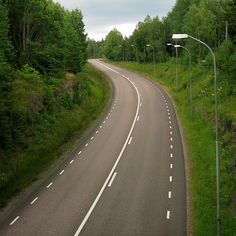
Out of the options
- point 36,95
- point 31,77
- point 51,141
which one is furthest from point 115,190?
point 31,77

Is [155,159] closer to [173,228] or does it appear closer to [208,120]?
[208,120]

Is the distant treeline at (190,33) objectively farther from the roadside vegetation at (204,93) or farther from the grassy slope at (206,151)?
Result: the grassy slope at (206,151)

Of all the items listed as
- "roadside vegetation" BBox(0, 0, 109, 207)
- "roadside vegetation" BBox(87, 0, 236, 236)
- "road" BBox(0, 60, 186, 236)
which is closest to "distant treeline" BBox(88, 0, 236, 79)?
"roadside vegetation" BBox(87, 0, 236, 236)

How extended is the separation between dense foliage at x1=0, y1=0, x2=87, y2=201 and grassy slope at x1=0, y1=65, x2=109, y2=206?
295mm

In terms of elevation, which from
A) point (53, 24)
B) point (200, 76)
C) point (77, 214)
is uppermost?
point (53, 24)

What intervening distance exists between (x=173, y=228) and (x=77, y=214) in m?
5.80

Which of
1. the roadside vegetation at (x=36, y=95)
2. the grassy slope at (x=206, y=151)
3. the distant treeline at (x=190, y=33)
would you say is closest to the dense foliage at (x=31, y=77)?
the roadside vegetation at (x=36, y=95)

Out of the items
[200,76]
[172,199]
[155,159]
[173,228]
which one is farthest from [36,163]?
[200,76]

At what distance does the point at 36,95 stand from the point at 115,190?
1728cm

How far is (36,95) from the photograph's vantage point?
42219mm

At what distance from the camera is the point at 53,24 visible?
53.5 metres

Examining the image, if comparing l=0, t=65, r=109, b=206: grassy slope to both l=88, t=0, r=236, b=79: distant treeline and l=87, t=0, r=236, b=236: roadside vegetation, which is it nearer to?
l=87, t=0, r=236, b=236: roadside vegetation

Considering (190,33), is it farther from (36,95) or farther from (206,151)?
(206,151)

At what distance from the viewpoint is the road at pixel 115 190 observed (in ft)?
75.5
